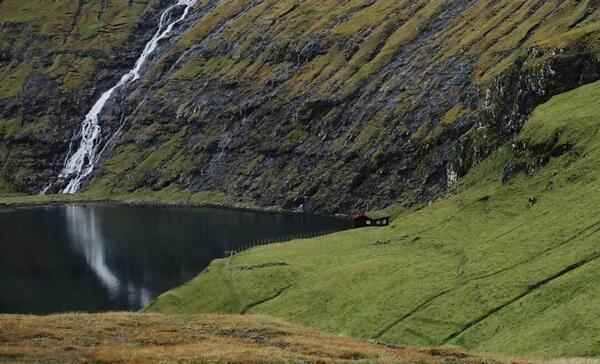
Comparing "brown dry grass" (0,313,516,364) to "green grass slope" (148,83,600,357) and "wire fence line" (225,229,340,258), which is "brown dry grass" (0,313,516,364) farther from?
A: "wire fence line" (225,229,340,258)

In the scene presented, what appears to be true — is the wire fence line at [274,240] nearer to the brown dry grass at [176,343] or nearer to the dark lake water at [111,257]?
the dark lake water at [111,257]

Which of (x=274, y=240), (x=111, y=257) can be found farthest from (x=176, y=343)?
(x=274, y=240)

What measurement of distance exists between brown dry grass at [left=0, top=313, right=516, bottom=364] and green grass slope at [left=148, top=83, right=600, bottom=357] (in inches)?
656

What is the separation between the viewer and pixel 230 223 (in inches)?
7697

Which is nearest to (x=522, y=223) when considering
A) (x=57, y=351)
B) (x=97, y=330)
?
(x=97, y=330)

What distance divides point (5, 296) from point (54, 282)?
10.6m

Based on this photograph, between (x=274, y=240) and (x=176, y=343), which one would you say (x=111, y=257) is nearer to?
(x=274, y=240)

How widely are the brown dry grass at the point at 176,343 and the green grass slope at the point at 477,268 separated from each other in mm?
16658

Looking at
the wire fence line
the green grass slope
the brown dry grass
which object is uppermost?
the brown dry grass

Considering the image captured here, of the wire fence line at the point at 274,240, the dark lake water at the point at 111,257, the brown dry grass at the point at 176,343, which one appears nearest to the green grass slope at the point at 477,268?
the brown dry grass at the point at 176,343

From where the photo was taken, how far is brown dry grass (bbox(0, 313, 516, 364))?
158ft

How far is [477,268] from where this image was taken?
88812 mm

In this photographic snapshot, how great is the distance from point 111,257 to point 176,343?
105m

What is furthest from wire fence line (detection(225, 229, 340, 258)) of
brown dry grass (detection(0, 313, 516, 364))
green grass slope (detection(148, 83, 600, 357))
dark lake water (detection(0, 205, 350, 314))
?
brown dry grass (detection(0, 313, 516, 364))
